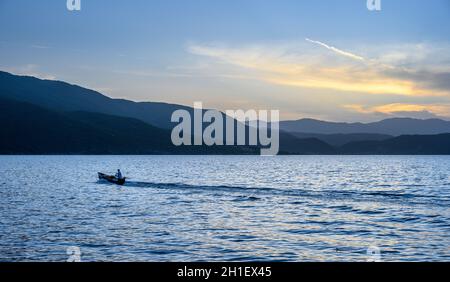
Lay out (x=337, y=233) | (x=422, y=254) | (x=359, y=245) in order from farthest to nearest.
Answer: (x=337, y=233)
(x=359, y=245)
(x=422, y=254)

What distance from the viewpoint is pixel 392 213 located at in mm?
46219

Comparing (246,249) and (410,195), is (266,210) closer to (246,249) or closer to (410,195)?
(246,249)

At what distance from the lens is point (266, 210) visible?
47969 mm

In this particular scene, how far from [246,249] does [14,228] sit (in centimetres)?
1783

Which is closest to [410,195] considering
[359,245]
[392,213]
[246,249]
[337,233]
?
[392,213]

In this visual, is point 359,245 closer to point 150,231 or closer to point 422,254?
point 422,254
